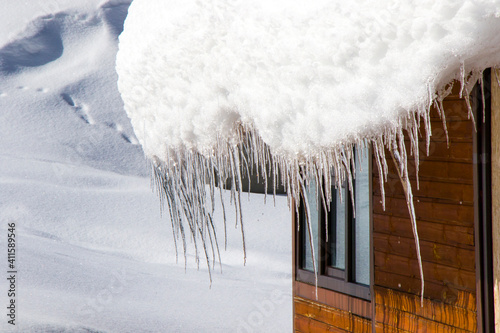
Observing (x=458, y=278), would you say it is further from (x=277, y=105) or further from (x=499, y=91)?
(x=277, y=105)

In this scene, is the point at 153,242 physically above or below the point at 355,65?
below

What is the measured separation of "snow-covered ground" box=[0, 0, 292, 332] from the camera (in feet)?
42.5

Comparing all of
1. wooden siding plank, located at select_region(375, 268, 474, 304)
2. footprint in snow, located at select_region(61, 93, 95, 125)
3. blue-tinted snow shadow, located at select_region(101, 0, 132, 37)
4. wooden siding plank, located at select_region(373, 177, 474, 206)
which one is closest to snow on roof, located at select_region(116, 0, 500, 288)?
wooden siding plank, located at select_region(373, 177, 474, 206)

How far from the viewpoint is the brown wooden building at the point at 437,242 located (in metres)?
2.80

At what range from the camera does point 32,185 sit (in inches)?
1126

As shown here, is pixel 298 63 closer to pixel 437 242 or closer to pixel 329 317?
pixel 437 242

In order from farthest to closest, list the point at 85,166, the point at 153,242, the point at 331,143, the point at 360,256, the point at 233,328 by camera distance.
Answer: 1. the point at 85,166
2. the point at 153,242
3. the point at 233,328
4. the point at 360,256
5. the point at 331,143

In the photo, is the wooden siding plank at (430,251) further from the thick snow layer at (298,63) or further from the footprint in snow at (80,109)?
the footprint in snow at (80,109)

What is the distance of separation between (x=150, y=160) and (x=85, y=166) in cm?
3444

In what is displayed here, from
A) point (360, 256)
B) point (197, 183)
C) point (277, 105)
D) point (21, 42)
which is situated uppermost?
point (21, 42)

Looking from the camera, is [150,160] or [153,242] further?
[153,242]

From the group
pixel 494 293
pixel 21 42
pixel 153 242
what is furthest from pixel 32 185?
pixel 21 42

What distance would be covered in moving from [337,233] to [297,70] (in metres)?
3.20

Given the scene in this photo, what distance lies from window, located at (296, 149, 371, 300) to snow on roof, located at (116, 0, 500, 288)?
188cm
